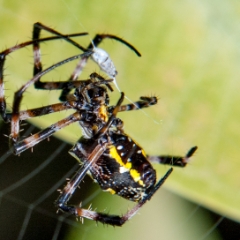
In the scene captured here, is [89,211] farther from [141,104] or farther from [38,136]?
[141,104]

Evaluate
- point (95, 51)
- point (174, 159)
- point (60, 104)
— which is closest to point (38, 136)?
point (60, 104)

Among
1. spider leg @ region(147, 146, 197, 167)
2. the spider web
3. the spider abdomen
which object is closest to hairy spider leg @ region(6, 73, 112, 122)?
the spider abdomen

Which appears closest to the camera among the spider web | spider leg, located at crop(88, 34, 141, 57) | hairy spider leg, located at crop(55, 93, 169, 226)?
spider leg, located at crop(88, 34, 141, 57)

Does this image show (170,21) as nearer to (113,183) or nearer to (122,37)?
(122,37)

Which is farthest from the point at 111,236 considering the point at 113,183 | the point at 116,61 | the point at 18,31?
the point at 18,31

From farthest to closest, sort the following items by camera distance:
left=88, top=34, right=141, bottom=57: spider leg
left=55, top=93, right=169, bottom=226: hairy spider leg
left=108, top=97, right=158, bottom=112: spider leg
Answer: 1. left=55, top=93, right=169, bottom=226: hairy spider leg
2. left=108, top=97, right=158, bottom=112: spider leg
3. left=88, top=34, right=141, bottom=57: spider leg

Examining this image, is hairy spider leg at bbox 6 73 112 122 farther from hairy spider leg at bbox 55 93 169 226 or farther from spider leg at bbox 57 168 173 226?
spider leg at bbox 57 168 173 226

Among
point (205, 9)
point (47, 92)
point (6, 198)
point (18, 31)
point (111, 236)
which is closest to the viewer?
point (205, 9)
